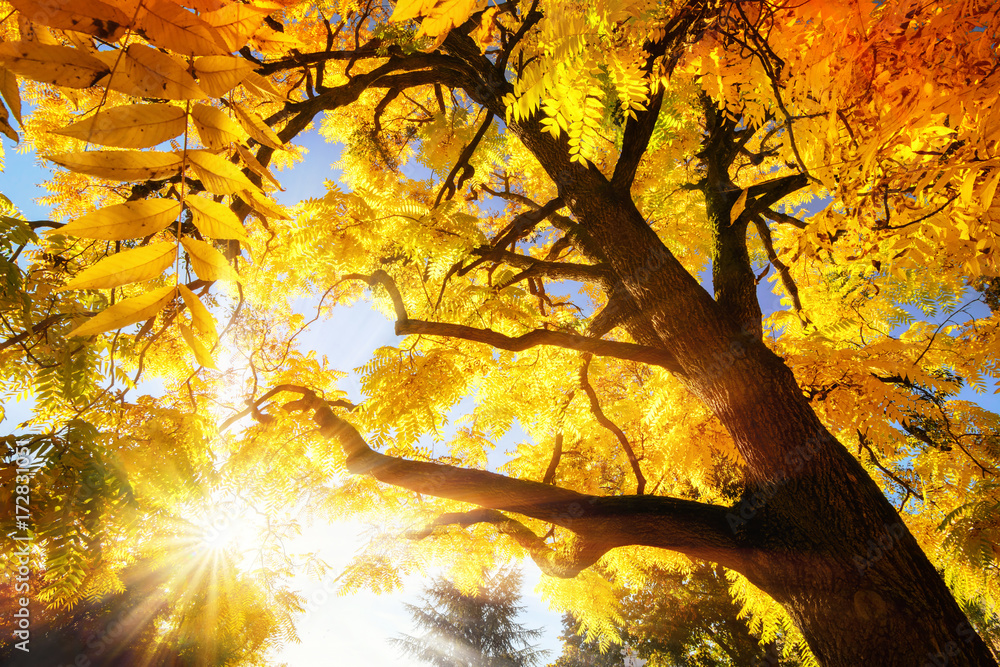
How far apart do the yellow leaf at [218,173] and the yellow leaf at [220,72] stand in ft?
0.29

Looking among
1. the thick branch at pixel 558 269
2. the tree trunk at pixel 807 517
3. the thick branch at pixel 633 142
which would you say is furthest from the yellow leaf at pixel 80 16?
the thick branch at pixel 558 269

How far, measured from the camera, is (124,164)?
525 millimetres

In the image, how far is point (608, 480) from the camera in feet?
21.2

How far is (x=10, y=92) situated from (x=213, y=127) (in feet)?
0.92

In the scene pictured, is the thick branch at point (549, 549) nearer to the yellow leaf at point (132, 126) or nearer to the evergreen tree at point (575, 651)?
the yellow leaf at point (132, 126)

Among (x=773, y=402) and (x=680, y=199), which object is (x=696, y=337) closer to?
(x=773, y=402)

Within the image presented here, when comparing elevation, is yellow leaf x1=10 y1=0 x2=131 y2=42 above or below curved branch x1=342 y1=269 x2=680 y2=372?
below

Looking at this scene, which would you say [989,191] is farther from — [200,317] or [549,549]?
[549,549]

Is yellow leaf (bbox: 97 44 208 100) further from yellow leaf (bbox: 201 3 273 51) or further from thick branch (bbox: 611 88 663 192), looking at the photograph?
thick branch (bbox: 611 88 663 192)

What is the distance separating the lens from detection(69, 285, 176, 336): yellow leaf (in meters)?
0.52

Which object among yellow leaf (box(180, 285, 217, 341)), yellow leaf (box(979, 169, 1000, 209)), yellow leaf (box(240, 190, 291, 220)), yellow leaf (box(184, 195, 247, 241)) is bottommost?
yellow leaf (box(180, 285, 217, 341))

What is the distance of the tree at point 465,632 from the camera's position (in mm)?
16219

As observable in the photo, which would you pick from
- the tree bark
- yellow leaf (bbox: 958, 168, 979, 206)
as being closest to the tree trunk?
the tree bark

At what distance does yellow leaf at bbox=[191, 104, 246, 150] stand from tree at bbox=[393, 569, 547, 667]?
1829 cm
